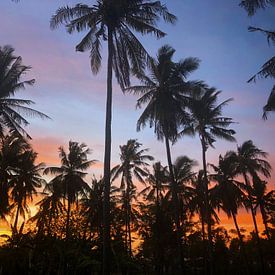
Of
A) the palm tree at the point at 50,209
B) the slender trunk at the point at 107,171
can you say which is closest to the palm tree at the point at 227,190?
the palm tree at the point at 50,209

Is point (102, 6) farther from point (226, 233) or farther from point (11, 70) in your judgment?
point (226, 233)

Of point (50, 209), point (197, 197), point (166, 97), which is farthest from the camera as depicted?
point (197, 197)

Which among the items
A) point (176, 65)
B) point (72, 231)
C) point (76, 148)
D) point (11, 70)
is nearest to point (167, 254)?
point (72, 231)

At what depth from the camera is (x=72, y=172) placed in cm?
4244

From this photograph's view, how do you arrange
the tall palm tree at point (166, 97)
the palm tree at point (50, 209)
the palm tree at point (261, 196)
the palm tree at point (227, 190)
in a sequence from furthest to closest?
the palm tree at point (261, 196) < the palm tree at point (227, 190) < the palm tree at point (50, 209) < the tall palm tree at point (166, 97)

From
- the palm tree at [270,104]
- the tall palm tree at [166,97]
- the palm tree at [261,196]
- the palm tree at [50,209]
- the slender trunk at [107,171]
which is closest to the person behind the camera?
the slender trunk at [107,171]

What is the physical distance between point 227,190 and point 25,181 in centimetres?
2386

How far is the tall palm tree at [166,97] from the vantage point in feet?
89.8

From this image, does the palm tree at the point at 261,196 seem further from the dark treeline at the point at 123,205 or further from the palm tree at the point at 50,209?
the palm tree at the point at 50,209

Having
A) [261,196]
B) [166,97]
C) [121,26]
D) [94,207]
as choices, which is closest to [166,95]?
[166,97]

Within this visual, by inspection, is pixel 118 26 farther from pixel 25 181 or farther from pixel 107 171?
pixel 25 181

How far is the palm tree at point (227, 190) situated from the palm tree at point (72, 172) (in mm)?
15827

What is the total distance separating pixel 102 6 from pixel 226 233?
4892 cm

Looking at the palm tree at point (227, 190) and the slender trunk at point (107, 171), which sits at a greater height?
the palm tree at point (227, 190)
